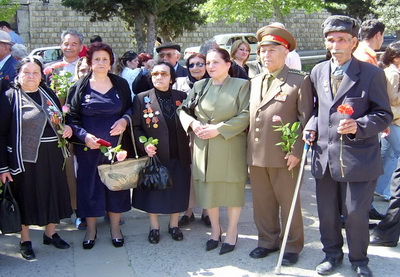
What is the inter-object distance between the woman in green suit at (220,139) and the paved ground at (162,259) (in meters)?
0.29

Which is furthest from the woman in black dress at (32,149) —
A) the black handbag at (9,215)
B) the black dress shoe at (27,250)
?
the black handbag at (9,215)

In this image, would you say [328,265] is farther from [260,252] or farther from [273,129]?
[273,129]

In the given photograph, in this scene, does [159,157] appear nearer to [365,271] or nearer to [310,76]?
[310,76]

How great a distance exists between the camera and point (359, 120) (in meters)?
3.58

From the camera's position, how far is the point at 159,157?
15.1 ft

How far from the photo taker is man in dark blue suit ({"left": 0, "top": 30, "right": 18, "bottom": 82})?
537 centimetres

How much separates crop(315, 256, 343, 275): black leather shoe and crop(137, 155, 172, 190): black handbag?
1515mm

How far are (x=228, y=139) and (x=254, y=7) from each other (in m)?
16.5

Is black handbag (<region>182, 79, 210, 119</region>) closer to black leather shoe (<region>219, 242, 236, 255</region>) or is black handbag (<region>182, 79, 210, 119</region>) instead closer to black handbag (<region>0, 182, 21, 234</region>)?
black leather shoe (<region>219, 242, 236, 255</region>)

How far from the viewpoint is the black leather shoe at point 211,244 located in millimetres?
4469

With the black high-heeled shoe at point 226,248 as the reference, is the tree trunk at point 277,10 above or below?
above

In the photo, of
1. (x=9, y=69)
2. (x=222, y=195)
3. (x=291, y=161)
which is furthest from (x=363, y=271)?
(x=9, y=69)

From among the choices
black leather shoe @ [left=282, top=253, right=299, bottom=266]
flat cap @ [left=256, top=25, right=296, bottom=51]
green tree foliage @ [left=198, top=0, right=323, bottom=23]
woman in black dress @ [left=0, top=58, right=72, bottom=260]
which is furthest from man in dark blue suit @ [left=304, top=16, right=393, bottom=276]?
green tree foliage @ [left=198, top=0, right=323, bottom=23]

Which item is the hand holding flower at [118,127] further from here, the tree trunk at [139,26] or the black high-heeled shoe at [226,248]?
the tree trunk at [139,26]
